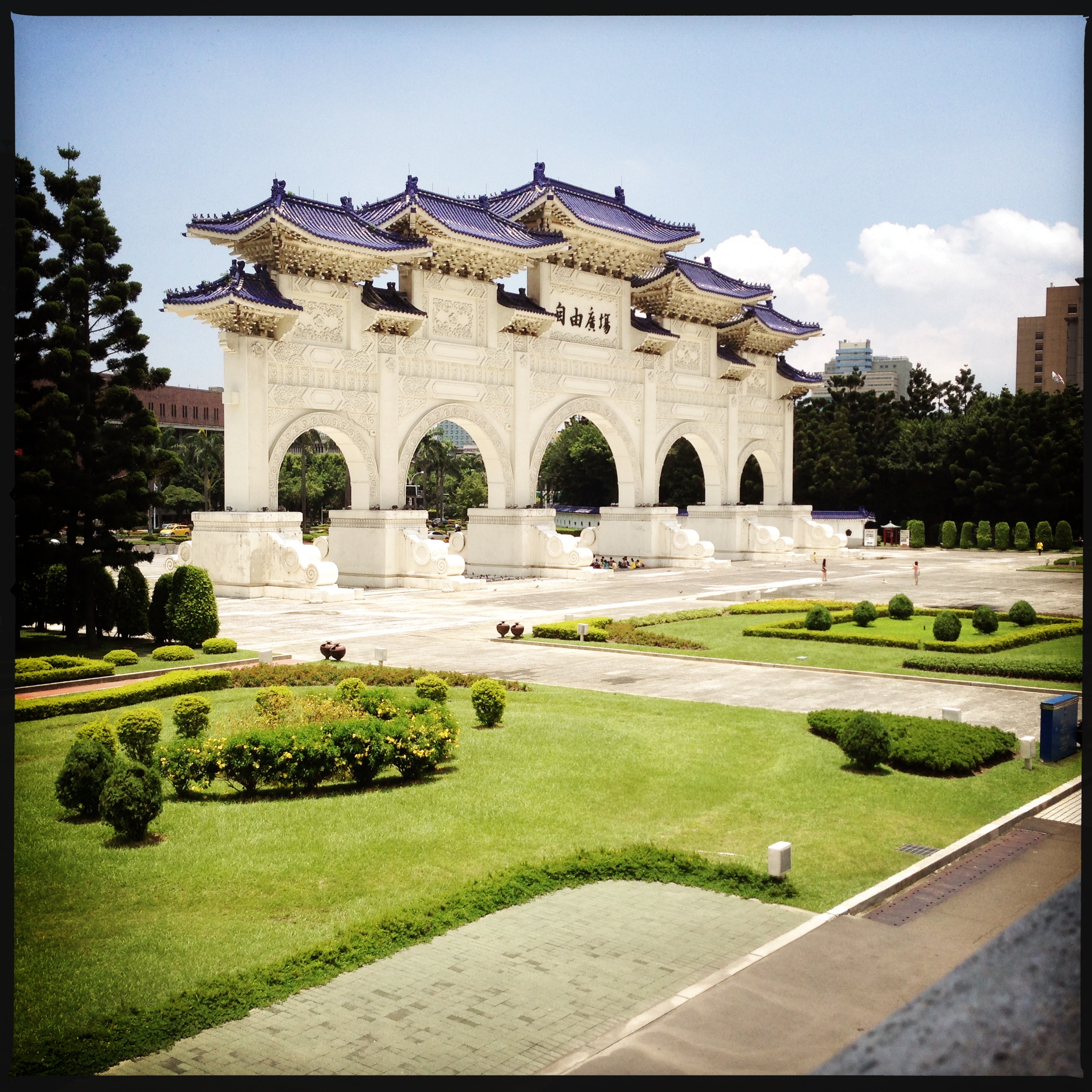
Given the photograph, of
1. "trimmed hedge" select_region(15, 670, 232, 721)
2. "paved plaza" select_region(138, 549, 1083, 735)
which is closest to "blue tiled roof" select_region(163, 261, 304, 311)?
"paved plaza" select_region(138, 549, 1083, 735)

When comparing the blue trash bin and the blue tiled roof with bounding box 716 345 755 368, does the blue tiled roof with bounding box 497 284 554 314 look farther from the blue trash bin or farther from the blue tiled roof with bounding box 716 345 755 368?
the blue trash bin

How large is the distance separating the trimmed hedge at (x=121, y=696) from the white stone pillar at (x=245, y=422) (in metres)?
13.3

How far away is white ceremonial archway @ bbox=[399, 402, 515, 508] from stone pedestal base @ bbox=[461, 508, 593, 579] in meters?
0.65

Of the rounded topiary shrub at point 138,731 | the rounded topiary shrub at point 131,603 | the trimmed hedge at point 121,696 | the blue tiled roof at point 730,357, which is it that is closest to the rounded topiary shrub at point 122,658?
the trimmed hedge at point 121,696

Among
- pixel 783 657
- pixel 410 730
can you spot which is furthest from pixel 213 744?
Result: pixel 783 657

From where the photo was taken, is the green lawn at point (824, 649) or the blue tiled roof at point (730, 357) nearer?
the green lawn at point (824, 649)

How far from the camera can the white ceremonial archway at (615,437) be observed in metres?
36.8

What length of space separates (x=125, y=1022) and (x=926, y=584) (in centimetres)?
3192

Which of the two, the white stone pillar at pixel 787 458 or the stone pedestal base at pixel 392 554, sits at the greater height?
the white stone pillar at pixel 787 458

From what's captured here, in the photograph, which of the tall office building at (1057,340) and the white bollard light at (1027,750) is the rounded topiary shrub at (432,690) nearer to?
the white bollard light at (1027,750)

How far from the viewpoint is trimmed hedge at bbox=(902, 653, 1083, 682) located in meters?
16.0

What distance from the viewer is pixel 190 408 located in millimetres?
58469

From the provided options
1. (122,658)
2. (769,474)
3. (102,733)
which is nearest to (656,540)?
(769,474)

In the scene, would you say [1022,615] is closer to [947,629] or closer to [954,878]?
[947,629]
